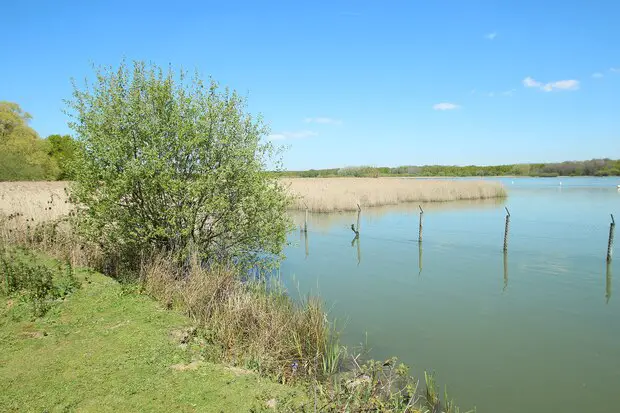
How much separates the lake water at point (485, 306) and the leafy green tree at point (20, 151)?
1008 inches

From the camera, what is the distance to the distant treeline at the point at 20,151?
109 ft

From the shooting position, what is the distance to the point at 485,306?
11234 mm

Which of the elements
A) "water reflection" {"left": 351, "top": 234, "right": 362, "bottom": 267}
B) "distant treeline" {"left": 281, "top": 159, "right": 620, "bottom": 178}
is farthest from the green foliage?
"distant treeline" {"left": 281, "top": 159, "right": 620, "bottom": 178}

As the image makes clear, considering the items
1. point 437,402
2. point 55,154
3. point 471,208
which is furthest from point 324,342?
point 55,154

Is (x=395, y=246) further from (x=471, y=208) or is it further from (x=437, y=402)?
(x=471, y=208)

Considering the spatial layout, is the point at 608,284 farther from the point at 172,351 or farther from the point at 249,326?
the point at 172,351

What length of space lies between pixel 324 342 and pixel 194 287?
2.87 metres

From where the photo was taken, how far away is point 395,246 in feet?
66.2

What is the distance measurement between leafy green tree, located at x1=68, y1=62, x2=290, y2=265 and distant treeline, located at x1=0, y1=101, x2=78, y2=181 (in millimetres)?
25880

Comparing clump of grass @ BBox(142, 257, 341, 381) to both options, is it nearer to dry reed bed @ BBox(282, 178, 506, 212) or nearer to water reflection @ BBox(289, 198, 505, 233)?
water reflection @ BBox(289, 198, 505, 233)

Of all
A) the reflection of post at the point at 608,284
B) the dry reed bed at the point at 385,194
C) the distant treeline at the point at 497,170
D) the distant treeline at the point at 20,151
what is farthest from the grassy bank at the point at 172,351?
the distant treeline at the point at 497,170

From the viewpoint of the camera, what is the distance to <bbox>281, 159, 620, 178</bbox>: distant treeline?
88537 millimetres

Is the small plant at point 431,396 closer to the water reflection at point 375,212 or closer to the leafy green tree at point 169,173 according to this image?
the leafy green tree at point 169,173

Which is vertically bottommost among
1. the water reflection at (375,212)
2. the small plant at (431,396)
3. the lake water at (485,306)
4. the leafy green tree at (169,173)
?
the lake water at (485,306)
